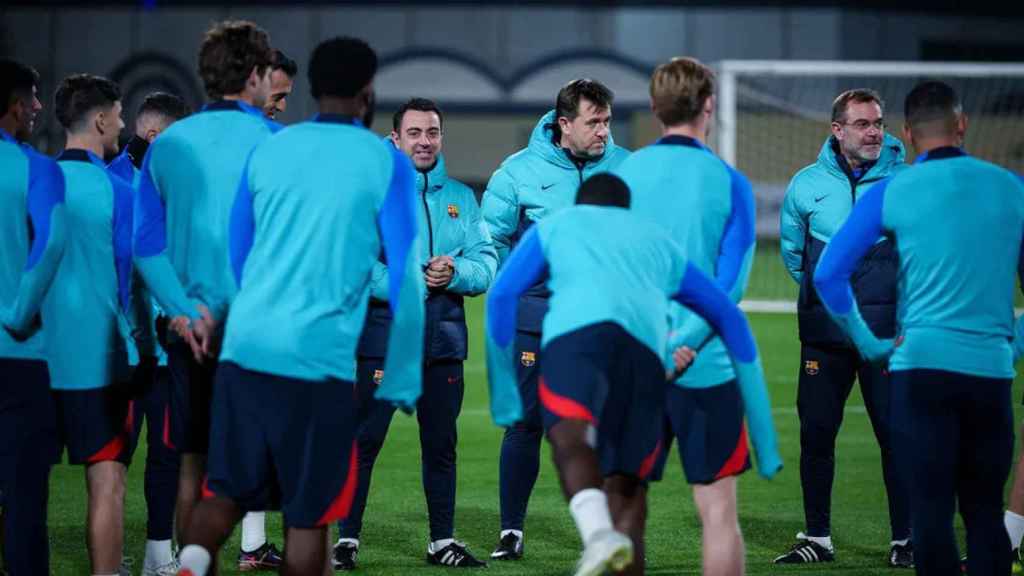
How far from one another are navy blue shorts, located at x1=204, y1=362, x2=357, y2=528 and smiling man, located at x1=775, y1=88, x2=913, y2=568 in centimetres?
306

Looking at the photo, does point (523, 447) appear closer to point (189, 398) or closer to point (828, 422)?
point (828, 422)

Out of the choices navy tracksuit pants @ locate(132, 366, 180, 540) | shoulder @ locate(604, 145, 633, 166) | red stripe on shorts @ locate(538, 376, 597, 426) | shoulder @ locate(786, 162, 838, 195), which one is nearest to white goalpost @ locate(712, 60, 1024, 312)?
shoulder @ locate(786, 162, 838, 195)

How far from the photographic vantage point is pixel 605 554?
175 inches

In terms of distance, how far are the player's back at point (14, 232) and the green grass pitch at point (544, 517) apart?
1.72 meters

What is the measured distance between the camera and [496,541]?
25.1ft

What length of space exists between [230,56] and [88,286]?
1149 millimetres

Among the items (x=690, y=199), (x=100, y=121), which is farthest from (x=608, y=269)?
(x=100, y=121)

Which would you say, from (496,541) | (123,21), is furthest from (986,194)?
(123,21)

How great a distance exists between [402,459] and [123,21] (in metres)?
28.9

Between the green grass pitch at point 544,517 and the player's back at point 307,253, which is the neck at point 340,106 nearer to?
the player's back at point 307,253

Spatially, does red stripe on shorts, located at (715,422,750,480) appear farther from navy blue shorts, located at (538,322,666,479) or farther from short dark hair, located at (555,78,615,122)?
short dark hair, located at (555,78,615,122)

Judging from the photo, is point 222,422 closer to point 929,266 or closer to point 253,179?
point 253,179

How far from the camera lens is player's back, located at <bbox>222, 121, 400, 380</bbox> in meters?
4.67

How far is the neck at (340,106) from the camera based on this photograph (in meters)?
4.91
